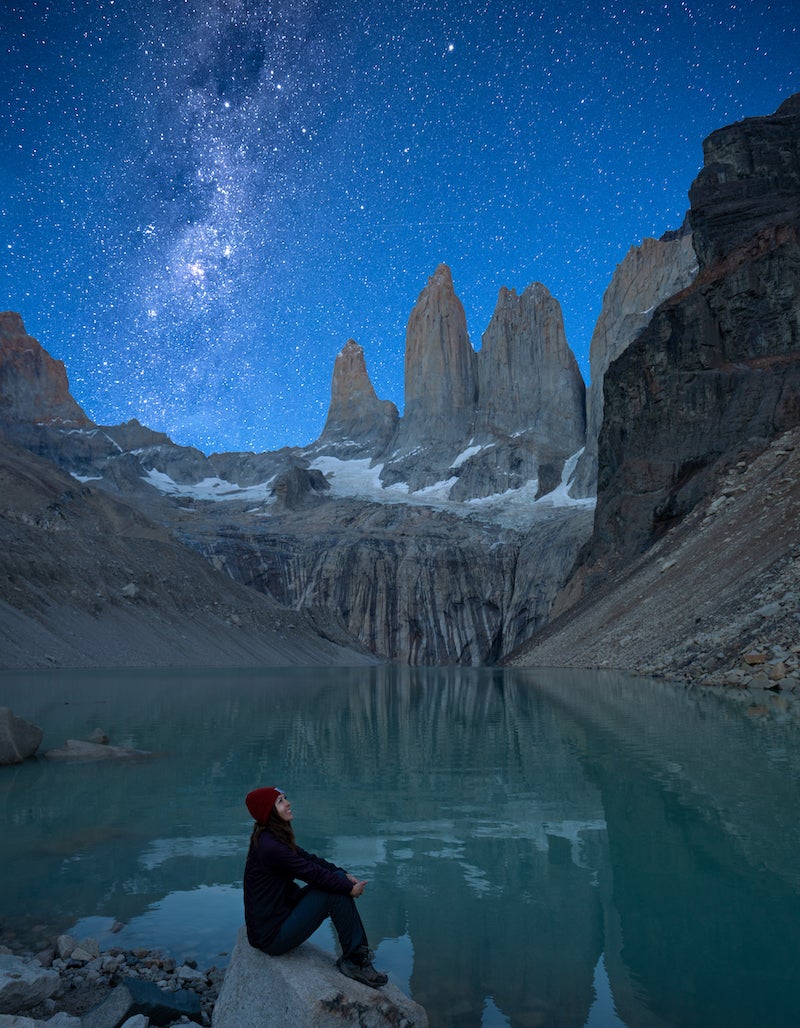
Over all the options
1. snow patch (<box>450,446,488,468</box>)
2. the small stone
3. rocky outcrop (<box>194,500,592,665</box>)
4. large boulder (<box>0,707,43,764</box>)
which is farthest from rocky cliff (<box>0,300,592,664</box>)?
the small stone

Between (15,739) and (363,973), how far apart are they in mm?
11098

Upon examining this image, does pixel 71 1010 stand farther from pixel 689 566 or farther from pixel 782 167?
pixel 782 167

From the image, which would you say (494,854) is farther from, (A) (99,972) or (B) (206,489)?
(B) (206,489)

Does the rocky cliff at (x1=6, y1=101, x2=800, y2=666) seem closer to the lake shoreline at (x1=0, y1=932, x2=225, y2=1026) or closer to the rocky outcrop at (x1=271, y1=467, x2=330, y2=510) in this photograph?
the rocky outcrop at (x1=271, y1=467, x2=330, y2=510)

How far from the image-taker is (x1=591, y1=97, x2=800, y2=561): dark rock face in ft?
169

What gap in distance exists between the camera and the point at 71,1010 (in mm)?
4719

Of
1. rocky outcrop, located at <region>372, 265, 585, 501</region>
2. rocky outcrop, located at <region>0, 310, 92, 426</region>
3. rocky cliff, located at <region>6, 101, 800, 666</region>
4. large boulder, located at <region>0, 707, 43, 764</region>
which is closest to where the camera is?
large boulder, located at <region>0, 707, 43, 764</region>

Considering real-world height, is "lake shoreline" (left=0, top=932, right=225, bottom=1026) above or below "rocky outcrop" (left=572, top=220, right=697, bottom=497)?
below

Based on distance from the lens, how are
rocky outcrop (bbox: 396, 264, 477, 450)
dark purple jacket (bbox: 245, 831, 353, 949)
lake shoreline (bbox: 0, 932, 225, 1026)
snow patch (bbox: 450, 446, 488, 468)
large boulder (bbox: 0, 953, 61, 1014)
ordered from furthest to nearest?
rocky outcrop (bbox: 396, 264, 477, 450) < snow patch (bbox: 450, 446, 488, 468) < lake shoreline (bbox: 0, 932, 225, 1026) < dark purple jacket (bbox: 245, 831, 353, 949) < large boulder (bbox: 0, 953, 61, 1014)

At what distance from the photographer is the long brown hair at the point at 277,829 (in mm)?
4879

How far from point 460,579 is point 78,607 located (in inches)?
2437

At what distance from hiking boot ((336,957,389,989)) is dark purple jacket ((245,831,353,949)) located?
42 cm

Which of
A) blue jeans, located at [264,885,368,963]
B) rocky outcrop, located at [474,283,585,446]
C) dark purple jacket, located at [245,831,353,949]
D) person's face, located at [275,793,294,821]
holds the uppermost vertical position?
rocky outcrop, located at [474,283,585,446]

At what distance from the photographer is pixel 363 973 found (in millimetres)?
4383
